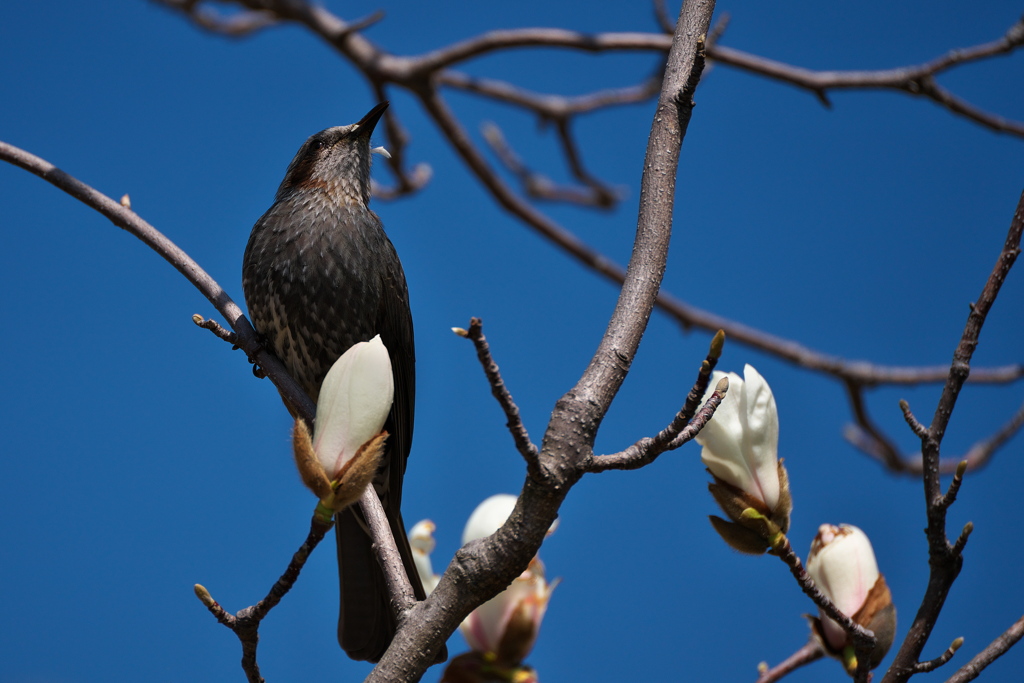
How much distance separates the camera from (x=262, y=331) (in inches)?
136

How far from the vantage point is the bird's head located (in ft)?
13.1

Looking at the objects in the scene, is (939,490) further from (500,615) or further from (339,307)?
(339,307)

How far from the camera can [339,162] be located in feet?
13.4

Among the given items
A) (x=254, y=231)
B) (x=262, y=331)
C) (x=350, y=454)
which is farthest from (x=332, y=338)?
(x=350, y=454)

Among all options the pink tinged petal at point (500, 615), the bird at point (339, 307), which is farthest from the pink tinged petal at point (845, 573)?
the bird at point (339, 307)

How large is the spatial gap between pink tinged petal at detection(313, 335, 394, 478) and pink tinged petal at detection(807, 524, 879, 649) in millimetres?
979

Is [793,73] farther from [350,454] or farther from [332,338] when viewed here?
[350,454]

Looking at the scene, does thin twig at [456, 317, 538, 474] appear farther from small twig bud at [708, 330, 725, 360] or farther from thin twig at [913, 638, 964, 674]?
thin twig at [913, 638, 964, 674]

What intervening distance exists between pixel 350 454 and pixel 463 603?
0.34m

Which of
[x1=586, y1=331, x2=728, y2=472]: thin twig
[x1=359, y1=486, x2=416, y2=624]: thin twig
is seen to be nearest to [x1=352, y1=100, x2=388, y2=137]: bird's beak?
[x1=359, y1=486, x2=416, y2=624]: thin twig

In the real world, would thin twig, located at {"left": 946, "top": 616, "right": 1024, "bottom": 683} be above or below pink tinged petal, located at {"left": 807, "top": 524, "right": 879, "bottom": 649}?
below

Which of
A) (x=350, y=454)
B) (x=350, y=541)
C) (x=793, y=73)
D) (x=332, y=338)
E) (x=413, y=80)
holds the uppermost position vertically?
(x=413, y=80)

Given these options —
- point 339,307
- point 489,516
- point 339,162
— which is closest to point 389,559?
point 489,516

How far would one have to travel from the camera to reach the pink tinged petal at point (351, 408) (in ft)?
5.25
